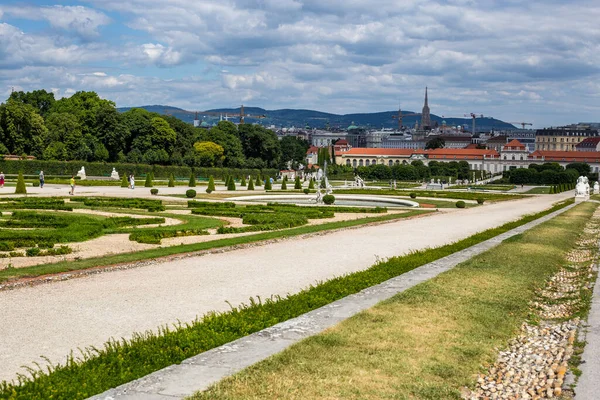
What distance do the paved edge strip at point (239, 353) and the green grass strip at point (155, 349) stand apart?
0.17m

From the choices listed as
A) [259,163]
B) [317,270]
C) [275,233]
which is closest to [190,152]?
[259,163]

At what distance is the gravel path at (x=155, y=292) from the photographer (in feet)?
21.9

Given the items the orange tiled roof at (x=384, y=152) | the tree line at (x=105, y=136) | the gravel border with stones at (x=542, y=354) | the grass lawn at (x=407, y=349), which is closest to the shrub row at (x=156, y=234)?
the grass lawn at (x=407, y=349)

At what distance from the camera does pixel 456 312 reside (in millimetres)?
7617

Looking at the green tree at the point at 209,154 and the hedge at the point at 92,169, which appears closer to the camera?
the hedge at the point at 92,169

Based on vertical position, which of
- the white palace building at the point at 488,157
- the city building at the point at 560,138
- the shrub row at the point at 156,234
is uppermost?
the city building at the point at 560,138

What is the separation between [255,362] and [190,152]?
72120mm

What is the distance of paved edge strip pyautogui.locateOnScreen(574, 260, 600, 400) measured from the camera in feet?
16.5

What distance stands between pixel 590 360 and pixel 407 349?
153 cm

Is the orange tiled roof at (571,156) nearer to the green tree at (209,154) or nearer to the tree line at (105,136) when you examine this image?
the tree line at (105,136)

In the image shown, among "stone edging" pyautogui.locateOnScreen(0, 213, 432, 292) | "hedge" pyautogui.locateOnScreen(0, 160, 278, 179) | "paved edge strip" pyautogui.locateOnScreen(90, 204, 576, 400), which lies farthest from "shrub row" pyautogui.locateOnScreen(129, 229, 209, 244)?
"hedge" pyautogui.locateOnScreen(0, 160, 278, 179)

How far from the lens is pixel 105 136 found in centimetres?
6706

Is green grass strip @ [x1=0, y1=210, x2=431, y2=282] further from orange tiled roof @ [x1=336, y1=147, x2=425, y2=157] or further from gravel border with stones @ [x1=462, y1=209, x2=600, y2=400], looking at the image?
orange tiled roof @ [x1=336, y1=147, x2=425, y2=157]

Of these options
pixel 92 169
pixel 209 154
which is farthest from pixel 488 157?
pixel 92 169
